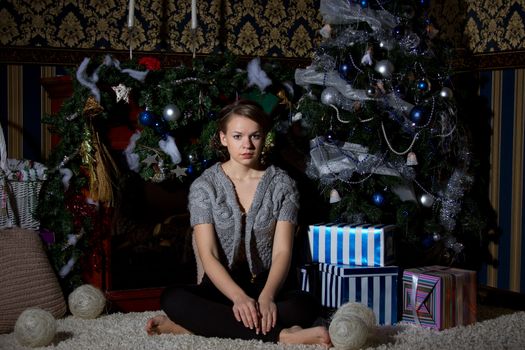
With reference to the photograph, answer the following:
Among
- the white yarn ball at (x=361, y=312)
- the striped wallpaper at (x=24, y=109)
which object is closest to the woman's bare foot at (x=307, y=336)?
the white yarn ball at (x=361, y=312)

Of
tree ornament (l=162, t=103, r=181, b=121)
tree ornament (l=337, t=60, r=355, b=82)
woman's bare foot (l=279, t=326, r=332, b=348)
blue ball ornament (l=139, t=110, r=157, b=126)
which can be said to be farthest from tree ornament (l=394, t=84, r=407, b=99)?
woman's bare foot (l=279, t=326, r=332, b=348)

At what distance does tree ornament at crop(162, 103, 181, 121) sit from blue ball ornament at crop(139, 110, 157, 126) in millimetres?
55

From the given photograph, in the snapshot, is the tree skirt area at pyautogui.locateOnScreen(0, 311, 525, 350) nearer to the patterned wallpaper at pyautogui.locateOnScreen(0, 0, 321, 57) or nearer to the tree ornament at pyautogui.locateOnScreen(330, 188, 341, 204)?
the tree ornament at pyautogui.locateOnScreen(330, 188, 341, 204)

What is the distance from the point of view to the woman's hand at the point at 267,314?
110 inches

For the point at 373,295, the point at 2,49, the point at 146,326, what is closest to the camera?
the point at 146,326

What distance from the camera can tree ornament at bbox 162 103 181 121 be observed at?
344cm

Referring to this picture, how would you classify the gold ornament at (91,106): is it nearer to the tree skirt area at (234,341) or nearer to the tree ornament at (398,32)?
the tree skirt area at (234,341)

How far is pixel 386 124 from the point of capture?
353 cm

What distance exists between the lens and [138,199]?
355 cm

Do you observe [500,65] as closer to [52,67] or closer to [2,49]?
[52,67]

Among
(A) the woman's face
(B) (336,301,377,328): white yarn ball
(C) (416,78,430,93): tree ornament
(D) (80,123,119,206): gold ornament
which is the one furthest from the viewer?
(C) (416,78,430,93): tree ornament

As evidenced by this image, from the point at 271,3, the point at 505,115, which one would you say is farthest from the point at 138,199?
the point at 505,115

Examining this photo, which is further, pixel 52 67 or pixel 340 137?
pixel 52 67

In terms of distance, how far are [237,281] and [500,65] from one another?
2.11m
